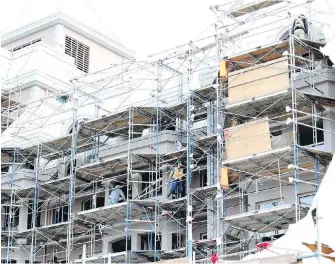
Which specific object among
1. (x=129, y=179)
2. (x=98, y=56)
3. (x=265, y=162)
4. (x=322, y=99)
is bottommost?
(x=265, y=162)

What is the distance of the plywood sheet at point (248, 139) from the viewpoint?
111 feet

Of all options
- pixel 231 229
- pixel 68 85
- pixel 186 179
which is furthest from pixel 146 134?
pixel 68 85

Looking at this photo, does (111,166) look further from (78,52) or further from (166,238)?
(78,52)

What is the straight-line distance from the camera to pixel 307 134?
35656 millimetres

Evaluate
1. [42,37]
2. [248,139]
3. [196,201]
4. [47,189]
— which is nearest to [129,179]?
[196,201]

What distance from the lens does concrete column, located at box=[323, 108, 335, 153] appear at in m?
33.7

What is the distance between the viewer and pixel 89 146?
42.8 metres

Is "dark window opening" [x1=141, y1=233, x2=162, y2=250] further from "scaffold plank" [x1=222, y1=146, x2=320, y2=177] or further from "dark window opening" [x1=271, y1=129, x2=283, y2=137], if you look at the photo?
"dark window opening" [x1=271, y1=129, x2=283, y2=137]

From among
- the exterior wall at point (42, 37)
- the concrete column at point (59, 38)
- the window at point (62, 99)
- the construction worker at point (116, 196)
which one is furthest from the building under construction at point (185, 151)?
the exterior wall at point (42, 37)

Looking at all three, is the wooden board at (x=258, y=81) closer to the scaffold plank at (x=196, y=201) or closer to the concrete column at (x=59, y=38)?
the scaffold plank at (x=196, y=201)

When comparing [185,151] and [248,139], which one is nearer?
[248,139]

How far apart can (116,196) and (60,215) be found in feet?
15.7

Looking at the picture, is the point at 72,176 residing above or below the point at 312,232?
above

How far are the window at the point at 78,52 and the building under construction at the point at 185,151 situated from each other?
5.02 metres
